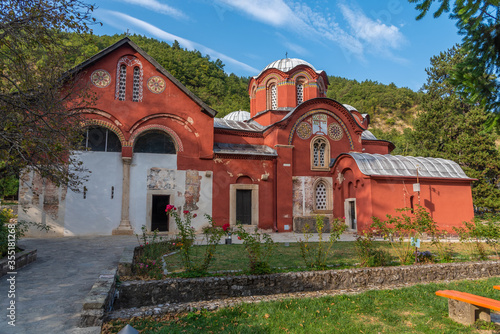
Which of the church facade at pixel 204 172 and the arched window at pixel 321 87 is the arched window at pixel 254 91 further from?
the church facade at pixel 204 172

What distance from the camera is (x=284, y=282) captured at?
5.43 metres

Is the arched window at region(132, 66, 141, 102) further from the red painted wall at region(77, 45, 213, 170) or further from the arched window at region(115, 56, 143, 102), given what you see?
the red painted wall at region(77, 45, 213, 170)

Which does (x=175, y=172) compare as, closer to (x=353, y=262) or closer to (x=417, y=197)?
(x=353, y=262)

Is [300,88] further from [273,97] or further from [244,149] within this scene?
[244,149]

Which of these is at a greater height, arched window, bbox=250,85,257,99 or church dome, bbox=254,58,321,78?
church dome, bbox=254,58,321,78

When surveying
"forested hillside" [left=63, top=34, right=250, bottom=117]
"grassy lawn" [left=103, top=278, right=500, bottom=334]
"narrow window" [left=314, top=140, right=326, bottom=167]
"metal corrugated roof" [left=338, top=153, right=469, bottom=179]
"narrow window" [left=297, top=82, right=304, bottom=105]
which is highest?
"forested hillside" [left=63, top=34, right=250, bottom=117]

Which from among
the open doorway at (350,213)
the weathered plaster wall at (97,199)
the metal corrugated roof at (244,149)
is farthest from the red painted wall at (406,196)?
the weathered plaster wall at (97,199)

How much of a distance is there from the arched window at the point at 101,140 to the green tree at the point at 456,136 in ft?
60.4

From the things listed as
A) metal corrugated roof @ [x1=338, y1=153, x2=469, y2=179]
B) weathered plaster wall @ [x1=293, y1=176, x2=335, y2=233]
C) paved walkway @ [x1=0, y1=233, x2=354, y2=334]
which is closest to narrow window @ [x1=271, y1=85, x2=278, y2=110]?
weathered plaster wall @ [x1=293, y1=176, x2=335, y2=233]

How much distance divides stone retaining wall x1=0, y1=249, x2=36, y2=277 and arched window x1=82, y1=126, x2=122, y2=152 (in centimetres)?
689

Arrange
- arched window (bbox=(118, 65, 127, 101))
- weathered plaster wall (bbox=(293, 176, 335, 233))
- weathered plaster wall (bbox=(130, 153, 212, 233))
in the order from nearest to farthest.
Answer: weathered plaster wall (bbox=(130, 153, 212, 233)) < arched window (bbox=(118, 65, 127, 101)) < weathered plaster wall (bbox=(293, 176, 335, 233))

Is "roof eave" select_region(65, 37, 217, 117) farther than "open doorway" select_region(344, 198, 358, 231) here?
No

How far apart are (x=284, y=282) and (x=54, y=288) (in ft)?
12.5

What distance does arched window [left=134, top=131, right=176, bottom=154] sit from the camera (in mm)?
13858
